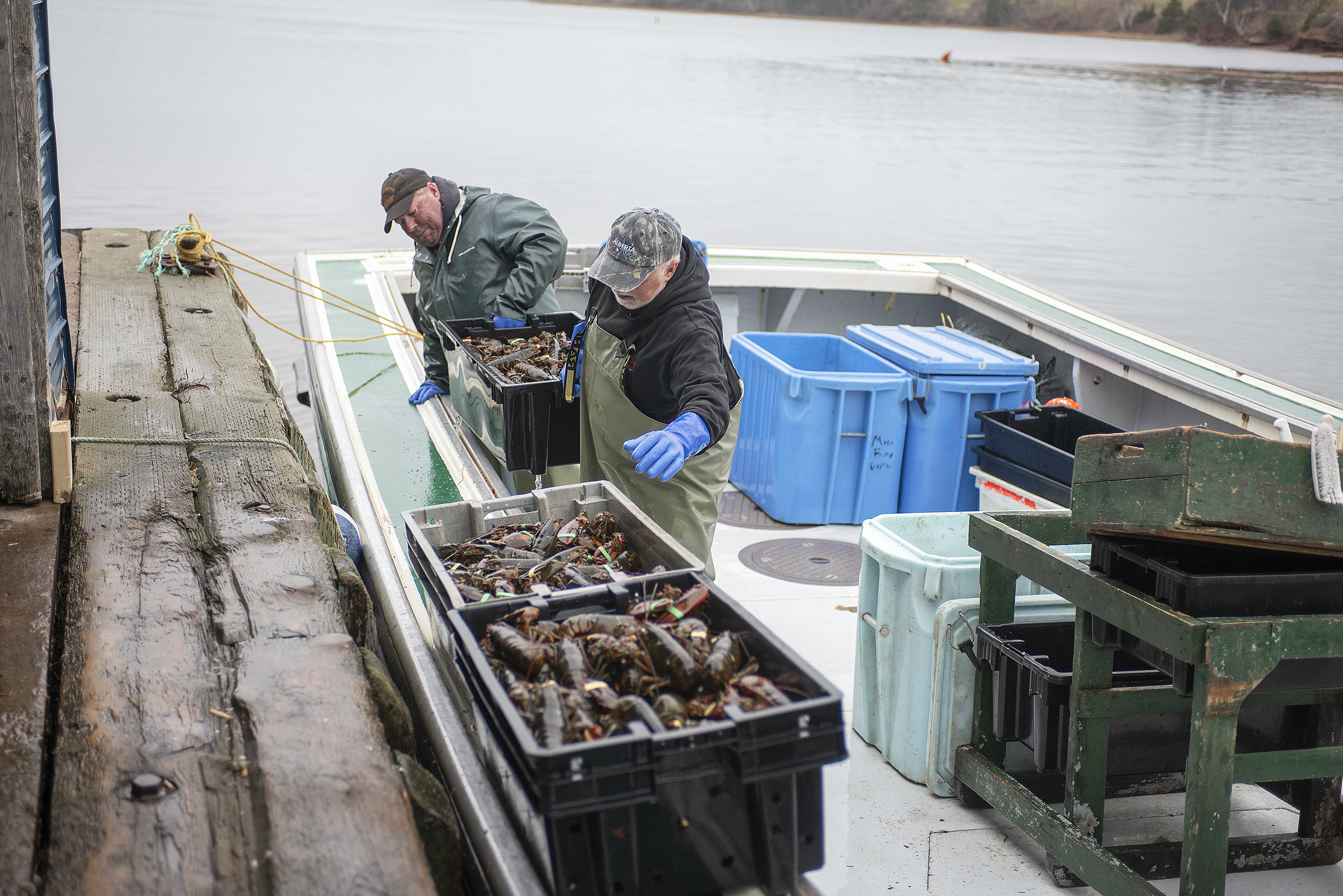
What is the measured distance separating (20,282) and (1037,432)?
4213 mm

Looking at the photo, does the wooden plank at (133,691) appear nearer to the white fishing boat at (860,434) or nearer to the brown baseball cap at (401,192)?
the white fishing boat at (860,434)

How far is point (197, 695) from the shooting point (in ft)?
6.26

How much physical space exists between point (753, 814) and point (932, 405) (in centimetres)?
404

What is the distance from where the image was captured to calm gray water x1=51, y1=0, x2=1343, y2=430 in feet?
54.4

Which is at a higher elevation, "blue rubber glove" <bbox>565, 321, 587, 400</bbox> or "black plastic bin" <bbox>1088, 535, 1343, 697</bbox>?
"blue rubber glove" <bbox>565, 321, 587, 400</bbox>

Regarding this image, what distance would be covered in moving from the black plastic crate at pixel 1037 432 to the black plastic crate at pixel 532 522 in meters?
2.71

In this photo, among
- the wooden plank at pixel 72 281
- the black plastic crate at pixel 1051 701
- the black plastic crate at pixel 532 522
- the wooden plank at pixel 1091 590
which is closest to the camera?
the black plastic crate at pixel 532 522

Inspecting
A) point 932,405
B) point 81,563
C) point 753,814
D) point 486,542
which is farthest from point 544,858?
point 932,405

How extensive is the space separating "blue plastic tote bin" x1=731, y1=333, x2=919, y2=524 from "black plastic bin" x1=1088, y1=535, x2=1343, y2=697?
2664 millimetres

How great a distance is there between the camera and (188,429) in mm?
3201

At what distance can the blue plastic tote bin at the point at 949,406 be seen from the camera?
17.7ft

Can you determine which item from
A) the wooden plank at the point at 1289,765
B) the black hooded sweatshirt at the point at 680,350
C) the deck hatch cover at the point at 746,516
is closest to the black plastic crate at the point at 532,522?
the black hooded sweatshirt at the point at 680,350

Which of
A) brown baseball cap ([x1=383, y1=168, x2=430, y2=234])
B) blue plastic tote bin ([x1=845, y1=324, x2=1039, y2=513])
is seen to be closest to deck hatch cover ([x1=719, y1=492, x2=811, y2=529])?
blue plastic tote bin ([x1=845, y1=324, x2=1039, y2=513])

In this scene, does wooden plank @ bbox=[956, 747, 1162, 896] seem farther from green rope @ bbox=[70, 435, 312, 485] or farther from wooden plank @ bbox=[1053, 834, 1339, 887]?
green rope @ bbox=[70, 435, 312, 485]
